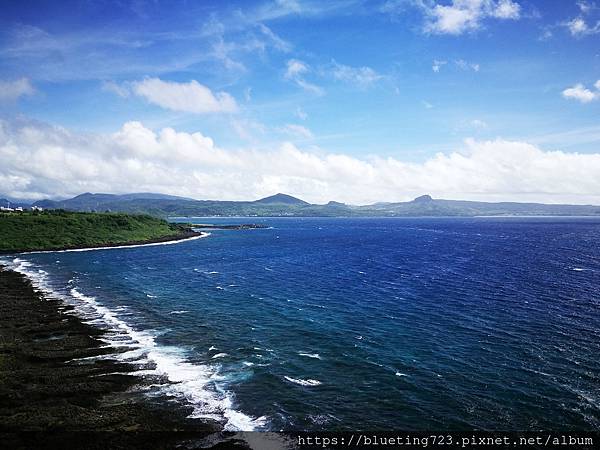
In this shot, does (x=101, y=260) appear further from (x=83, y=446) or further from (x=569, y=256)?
(x=569, y=256)

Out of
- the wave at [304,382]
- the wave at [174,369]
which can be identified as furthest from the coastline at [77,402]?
the wave at [304,382]

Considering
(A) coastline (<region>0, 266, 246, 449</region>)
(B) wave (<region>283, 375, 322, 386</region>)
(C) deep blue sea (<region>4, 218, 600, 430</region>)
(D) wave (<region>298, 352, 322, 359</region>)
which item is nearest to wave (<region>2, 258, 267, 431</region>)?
(C) deep blue sea (<region>4, 218, 600, 430</region>)

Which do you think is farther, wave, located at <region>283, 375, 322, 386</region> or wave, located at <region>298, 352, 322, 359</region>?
wave, located at <region>298, 352, 322, 359</region>

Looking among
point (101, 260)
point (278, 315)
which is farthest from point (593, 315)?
point (101, 260)

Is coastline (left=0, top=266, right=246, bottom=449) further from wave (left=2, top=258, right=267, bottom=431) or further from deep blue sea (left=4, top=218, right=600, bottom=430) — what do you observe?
deep blue sea (left=4, top=218, right=600, bottom=430)

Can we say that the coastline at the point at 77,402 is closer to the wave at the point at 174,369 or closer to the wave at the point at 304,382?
the wave at the point at 174,369

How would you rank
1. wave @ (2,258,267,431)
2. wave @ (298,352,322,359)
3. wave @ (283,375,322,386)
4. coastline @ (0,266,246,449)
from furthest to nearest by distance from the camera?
wave @ (298,352,322,359) < wave @ (283,375,322,386) < wave @ (2,258,267,431) < coastline @ (0,266,246,449)
